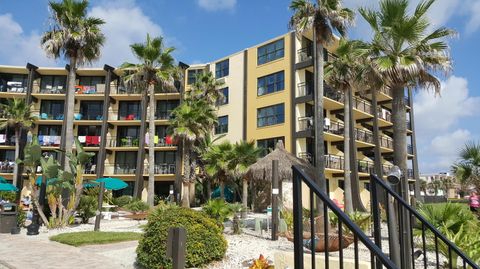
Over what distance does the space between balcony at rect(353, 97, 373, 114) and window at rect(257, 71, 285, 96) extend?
832 cm

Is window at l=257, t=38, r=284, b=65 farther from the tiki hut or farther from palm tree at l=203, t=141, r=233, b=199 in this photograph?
the tiki hut

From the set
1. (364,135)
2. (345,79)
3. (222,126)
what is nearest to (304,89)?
(345,79)

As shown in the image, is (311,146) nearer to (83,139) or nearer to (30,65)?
(83,139)

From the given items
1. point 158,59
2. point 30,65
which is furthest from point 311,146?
point 30,65

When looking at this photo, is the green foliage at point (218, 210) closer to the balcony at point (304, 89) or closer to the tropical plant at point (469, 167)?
the tropical plant at point (469, 167)

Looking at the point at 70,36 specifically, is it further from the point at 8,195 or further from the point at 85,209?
the point at 8,195

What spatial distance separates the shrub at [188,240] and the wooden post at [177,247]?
470 cm

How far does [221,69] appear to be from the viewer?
4228 cm

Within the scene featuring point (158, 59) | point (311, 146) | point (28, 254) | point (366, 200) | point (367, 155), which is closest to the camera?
point (28, 254)

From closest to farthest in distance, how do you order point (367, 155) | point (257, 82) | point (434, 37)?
point (434, 37) → point (257, 82) → point (367, 155)

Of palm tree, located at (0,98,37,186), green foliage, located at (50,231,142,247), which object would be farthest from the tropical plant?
palm tree, located at (0,98,37,186)

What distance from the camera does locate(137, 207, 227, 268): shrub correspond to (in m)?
9.10

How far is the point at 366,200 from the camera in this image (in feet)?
133

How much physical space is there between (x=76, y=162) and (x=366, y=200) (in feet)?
95.8
